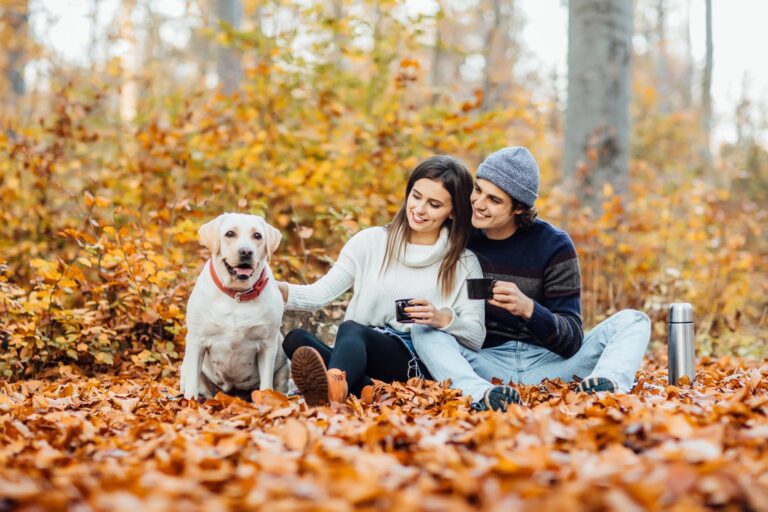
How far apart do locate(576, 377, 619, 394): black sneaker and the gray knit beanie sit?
3.34 feet

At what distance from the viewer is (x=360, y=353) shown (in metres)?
3.64

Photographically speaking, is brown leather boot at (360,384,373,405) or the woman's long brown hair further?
the woman's long brown hair

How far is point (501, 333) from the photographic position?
4.06m

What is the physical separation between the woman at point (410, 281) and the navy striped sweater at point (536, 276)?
15 centimetres

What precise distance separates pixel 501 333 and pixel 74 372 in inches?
113

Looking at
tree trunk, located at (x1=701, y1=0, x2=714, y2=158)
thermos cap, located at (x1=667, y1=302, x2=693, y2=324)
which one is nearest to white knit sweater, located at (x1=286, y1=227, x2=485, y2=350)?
thermos cap, located at (x1=667, y1=302, x2=693, y2=324)

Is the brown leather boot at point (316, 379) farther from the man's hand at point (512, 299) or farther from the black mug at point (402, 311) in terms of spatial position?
the man's hand at point (512, 299)

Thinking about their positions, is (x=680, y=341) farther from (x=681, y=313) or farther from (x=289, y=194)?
(x=289, y=194)

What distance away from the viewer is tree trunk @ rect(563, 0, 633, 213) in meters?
7.81

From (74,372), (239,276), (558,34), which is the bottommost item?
(74,372)

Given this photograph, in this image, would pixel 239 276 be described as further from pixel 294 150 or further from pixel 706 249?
pixel 706 249

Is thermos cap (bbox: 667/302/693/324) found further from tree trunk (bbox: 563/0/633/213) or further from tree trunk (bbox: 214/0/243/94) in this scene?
tree trunk (bbox: 214/0/243/94)

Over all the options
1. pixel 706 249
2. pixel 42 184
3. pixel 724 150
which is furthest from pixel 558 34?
pixel 42 184

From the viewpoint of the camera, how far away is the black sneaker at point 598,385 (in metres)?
3.48
